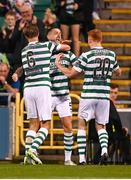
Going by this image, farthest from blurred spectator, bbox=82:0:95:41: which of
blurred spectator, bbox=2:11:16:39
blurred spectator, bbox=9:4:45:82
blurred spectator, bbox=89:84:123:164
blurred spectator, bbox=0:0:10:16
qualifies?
blurred spectator, bbox=89:84:123:164

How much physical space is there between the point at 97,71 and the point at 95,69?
0.05 metres

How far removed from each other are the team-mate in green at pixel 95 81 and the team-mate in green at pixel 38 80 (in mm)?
343

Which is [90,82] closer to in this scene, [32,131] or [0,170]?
[32,131]

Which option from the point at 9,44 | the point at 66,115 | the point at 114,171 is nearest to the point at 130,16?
the point at 9,44

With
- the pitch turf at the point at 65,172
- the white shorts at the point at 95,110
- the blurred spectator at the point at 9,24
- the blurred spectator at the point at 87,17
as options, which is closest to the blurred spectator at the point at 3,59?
the blurred spectator at the point at 9,24

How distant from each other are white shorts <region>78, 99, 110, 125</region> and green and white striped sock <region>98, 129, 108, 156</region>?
0.15 meters

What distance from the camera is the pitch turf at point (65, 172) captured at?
49.1 feet

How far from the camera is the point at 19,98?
20.8m

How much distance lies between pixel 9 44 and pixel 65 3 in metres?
1.83

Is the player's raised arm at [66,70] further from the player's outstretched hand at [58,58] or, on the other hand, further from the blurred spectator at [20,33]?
the blurred spectator at [20,33]

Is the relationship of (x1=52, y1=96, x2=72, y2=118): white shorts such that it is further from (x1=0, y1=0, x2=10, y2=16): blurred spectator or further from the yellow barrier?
(x1=0, y1=0, x2=10, y2=16): blurred spectator

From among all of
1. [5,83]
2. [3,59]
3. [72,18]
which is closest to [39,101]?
[5,83]

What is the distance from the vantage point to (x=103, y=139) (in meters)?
17.9

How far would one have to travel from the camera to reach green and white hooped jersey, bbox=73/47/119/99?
17766 mm
